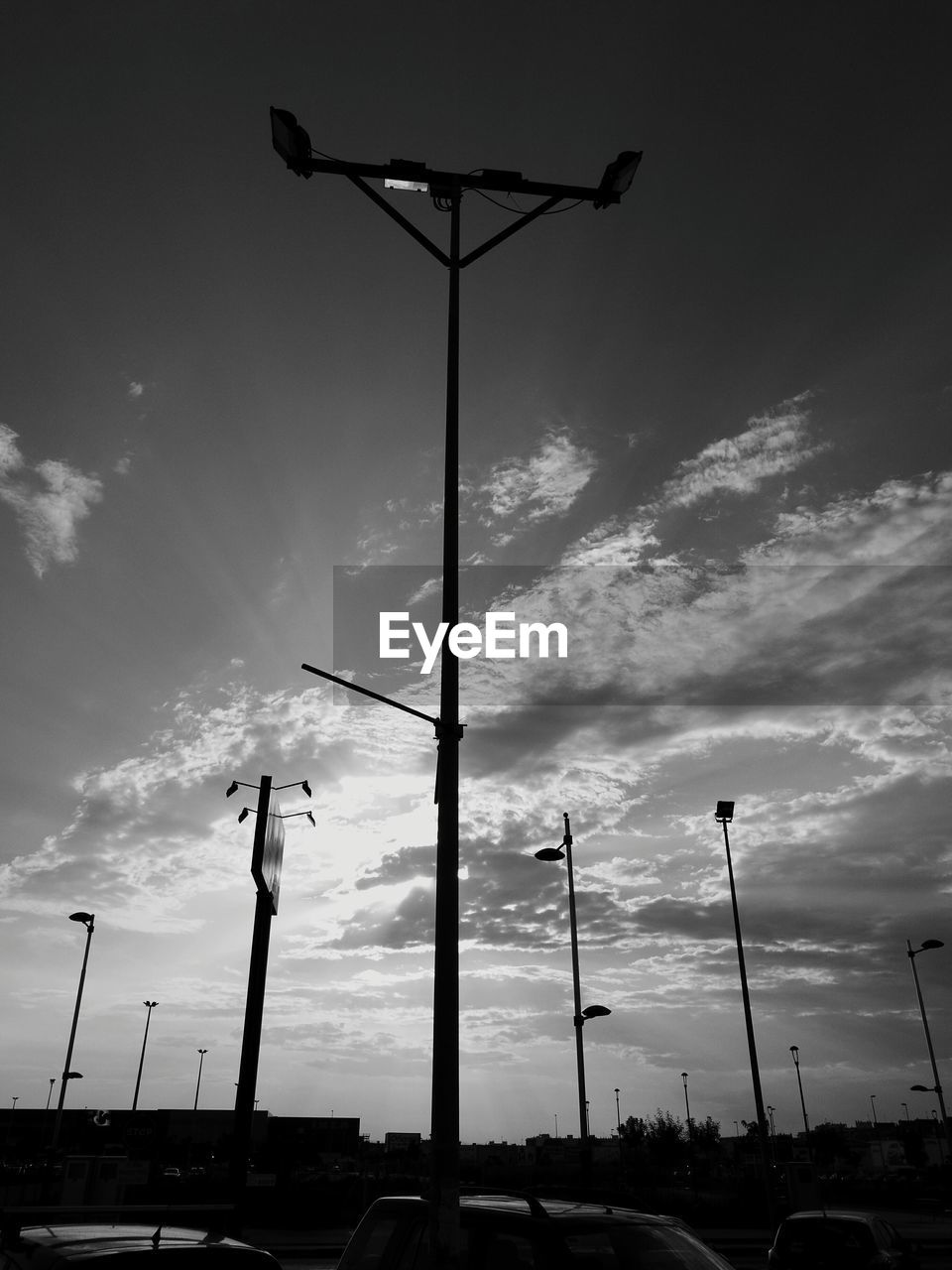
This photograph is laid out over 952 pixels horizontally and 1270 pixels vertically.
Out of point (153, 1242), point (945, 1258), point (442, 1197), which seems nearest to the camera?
point (153, 1242)

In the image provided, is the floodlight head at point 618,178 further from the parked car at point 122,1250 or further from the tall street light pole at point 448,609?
the parked car at point 122,1250

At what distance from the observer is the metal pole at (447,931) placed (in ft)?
19.9

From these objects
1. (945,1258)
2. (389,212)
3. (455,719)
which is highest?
(389,212)

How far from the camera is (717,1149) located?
109 metres

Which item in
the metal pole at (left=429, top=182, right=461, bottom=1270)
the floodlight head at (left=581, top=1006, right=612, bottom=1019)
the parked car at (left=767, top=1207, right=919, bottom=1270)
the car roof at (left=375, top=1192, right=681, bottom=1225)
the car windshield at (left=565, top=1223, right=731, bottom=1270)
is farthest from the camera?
the floodlight head at (left=581, top=1006, right=612, bottom=1019)

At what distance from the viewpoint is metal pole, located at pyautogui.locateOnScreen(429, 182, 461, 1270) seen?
6074mm

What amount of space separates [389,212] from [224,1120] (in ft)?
498

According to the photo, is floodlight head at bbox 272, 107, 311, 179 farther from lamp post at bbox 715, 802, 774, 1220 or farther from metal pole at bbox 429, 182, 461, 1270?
lamp post at bbox 715, 802, 774, 1220

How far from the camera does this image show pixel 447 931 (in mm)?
7637

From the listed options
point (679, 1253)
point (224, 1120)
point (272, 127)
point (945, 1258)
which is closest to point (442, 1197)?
point (679, 1253)

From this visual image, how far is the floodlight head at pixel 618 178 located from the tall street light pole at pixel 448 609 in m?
0.01

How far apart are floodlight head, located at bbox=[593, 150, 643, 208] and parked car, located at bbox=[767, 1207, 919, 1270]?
1336cm

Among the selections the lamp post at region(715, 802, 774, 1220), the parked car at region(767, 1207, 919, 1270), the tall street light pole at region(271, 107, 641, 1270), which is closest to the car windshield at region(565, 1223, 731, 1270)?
the tall street light pole at region(271, 107, 641, 1270)

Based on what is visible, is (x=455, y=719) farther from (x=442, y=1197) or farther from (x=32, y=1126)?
(x=32, y=1126)
